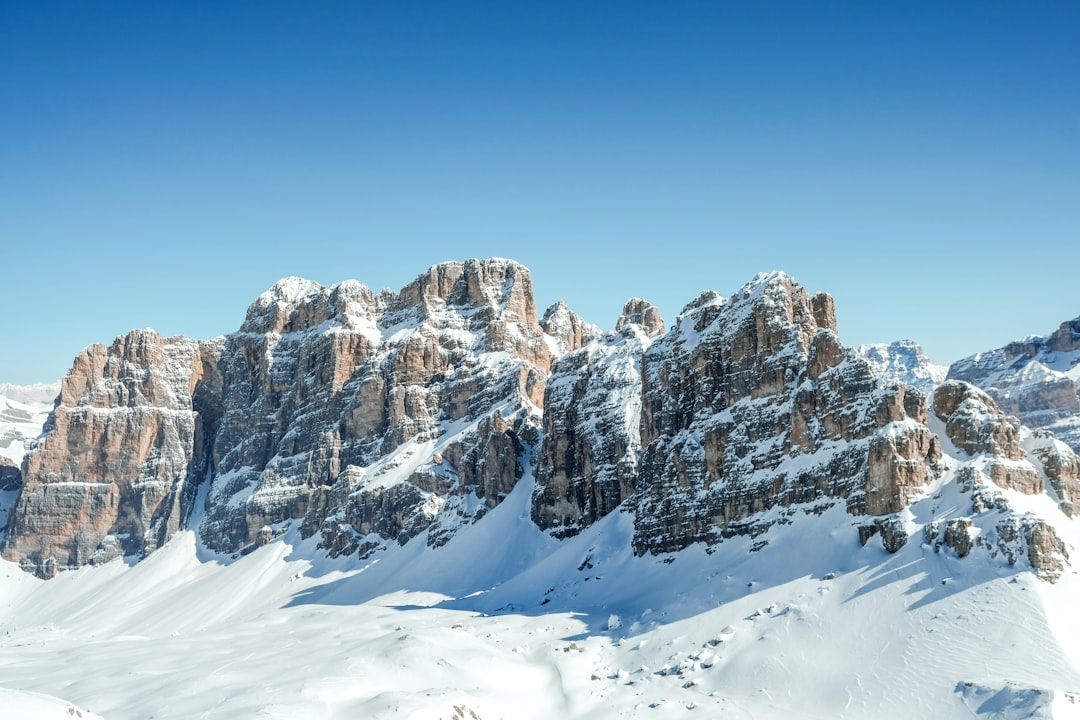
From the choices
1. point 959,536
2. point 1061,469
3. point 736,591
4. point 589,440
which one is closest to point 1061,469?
point 1061,469

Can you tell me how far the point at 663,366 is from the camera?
507 ft

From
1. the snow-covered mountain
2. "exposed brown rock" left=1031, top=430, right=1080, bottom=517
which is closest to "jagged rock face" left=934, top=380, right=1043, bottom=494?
the snow-covered mountain

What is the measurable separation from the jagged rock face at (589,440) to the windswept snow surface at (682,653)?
28.2m

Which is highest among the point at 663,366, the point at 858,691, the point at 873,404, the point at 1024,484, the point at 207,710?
the point at 663,366

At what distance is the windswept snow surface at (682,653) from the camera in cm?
8625

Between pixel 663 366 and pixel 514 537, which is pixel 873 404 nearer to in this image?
pixel 663 366

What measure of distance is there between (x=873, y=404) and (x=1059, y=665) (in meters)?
40.2

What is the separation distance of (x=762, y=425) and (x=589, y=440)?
5020cm

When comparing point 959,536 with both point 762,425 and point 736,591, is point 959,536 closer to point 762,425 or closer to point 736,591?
point 736,591

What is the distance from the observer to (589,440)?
178 meters

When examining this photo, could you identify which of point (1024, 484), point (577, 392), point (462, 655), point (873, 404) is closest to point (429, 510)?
point (577, 392)

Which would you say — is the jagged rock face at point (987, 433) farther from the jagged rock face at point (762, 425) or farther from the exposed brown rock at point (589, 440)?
the exposed brown rock at point (589, 440)

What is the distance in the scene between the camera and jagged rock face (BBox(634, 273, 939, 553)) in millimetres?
116125

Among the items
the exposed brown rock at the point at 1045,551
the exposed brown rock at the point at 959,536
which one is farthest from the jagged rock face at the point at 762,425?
the exposed brown rock at the point at 1045,551
